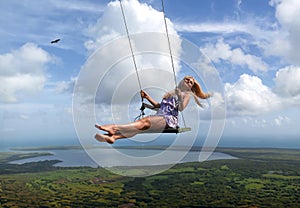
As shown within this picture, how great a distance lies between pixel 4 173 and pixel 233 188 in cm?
7735

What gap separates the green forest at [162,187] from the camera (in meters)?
81.6

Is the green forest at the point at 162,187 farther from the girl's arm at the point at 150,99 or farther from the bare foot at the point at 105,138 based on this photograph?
the bare foot at the point at 105,138

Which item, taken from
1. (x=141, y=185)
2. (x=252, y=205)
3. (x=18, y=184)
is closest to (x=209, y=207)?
(x=252, y=205)

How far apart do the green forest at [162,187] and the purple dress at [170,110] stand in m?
74.1

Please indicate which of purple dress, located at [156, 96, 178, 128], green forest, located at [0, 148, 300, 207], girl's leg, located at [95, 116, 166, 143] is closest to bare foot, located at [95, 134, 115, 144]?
girl's leg, located at [95, 116, 166, 143]

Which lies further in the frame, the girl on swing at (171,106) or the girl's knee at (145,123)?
the girl on swing at (171,106)

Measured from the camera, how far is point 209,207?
248 ft

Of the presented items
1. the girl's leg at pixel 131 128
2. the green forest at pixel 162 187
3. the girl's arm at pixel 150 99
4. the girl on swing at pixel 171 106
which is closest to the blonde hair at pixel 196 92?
the girl on swing at pixel 171 106

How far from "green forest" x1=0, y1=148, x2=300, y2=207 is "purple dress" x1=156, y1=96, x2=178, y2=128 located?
74.1 meters

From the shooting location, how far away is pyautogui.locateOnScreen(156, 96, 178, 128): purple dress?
696 centimetres

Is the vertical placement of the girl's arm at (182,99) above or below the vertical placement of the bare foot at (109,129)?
above

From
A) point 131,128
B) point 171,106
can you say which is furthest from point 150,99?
point 131,128

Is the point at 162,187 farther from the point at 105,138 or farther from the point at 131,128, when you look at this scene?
the point at 105,138

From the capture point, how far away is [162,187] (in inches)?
3748
